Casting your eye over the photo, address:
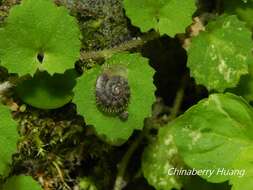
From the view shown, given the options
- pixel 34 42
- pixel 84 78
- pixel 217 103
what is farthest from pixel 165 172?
pixel 34 42

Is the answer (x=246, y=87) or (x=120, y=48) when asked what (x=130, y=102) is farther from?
(x=246, y=87)

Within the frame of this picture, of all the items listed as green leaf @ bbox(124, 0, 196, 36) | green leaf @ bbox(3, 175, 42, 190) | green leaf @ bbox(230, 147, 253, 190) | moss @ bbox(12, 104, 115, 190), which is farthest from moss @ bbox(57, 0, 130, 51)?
green leaf @ bbox(230, 147, 253, 190)

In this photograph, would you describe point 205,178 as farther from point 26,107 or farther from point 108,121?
point 26,107

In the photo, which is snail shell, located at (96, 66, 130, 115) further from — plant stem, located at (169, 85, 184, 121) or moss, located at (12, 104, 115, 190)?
plant stem, located at (169, 85, 184, 121)

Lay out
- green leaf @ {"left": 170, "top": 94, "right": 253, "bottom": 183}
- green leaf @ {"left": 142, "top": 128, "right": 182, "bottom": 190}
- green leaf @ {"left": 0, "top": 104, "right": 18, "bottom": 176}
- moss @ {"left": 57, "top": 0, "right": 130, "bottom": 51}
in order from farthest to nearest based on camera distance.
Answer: green leaf @ {"left": 142, "top": 128, "right": 182, "bottom": 190} < moss @ {"left": 57, "top": 0, "right": 130, "bottom": 51} < green leaf @ {"left": 170, "top": 94, "right": 253, "bottom": 183} < green leaf @ {"left": 0, "top": 104, "right": 18, "bottom": 176}

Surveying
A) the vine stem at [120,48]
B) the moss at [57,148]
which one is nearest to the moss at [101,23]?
the vine stem at [120,48]
